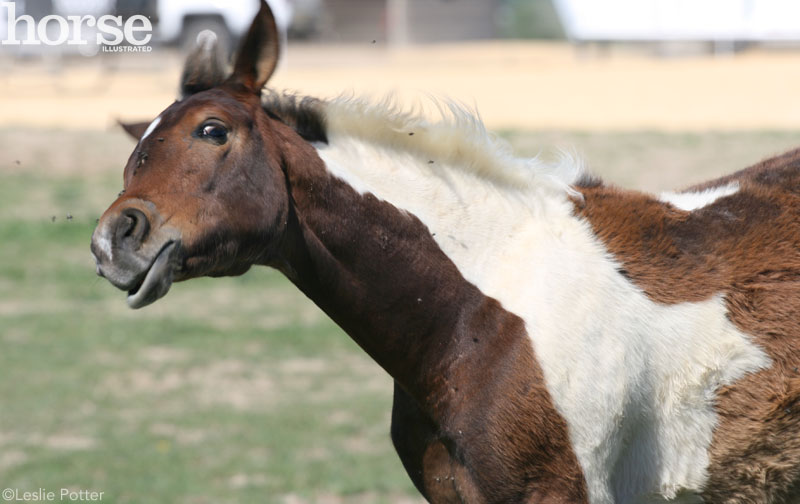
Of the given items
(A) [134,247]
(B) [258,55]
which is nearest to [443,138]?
(B) [258,55]

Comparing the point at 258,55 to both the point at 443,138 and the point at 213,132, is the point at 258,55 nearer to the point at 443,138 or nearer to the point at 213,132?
the point at 213,132

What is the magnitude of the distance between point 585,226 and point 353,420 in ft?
14.5

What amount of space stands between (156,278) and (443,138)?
3.36ft

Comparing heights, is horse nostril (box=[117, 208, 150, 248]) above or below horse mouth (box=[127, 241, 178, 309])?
above

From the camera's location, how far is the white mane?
3.36 meters

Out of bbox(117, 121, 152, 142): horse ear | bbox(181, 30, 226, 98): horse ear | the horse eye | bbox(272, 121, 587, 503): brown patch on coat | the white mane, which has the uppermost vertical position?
bbox(181, 30, 226, 98): horse ear

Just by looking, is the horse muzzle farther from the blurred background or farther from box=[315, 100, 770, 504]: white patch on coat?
the blurred background

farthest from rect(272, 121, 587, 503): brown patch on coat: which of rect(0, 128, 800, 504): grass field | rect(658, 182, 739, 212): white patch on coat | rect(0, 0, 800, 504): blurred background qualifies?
rect(0, 128, 800, 504): grass field

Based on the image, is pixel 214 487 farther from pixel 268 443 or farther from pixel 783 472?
pixel 783 472

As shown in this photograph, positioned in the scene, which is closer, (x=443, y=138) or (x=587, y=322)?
(x=587, y=322)

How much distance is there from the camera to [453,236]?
3385 millimetres

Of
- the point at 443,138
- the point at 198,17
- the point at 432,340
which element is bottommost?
the point at 198,17

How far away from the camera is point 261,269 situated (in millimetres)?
12109

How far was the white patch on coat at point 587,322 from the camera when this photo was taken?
10.5ft
